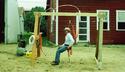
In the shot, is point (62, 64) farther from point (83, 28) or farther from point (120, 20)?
point (120, 20)

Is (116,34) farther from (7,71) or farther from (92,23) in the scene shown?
(7,71)

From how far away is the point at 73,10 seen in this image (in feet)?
105

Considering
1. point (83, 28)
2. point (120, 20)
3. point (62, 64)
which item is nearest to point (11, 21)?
point (83, 28)

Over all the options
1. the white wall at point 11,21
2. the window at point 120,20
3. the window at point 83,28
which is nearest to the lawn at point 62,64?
the white wall at point 11,21

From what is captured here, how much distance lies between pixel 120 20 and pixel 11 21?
26.7 ft

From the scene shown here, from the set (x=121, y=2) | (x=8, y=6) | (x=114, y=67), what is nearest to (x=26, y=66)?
(x=114, y=67)

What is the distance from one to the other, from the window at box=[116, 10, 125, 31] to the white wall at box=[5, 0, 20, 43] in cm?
755

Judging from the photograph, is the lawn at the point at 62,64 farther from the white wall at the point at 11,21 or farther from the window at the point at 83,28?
the window at the point at 83,28

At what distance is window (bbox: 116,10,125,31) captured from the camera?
32688 millimetres

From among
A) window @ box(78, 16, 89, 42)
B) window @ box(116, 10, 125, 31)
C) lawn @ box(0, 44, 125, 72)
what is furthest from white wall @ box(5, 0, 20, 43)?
lawn @ box(0, 44, 125, 72)

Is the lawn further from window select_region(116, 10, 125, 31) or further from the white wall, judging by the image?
window select_region(116, 10, 125, 31)

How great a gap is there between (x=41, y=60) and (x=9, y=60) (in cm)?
145

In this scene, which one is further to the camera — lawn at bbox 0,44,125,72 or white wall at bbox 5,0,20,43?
white wall at bbox 5,0,20,43

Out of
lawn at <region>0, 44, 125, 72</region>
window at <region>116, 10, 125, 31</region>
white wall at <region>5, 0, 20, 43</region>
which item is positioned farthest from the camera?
window at <region>116, 10, 125, 31</region>
